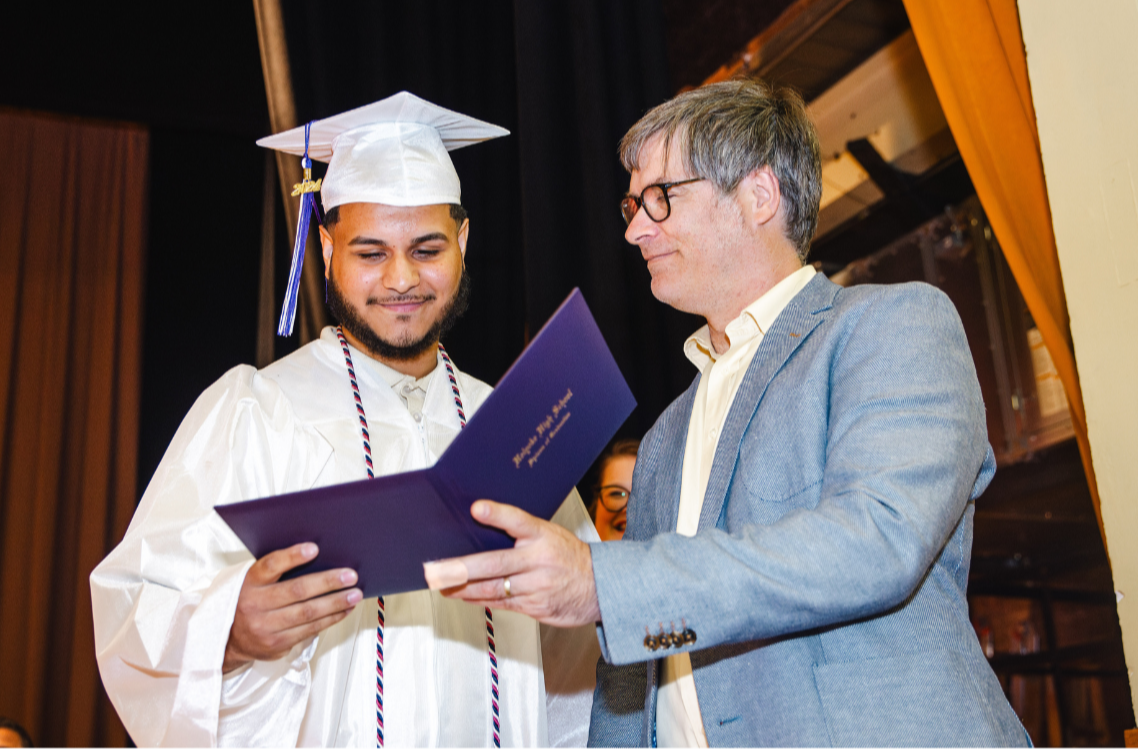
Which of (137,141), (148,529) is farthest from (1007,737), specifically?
(137,141)

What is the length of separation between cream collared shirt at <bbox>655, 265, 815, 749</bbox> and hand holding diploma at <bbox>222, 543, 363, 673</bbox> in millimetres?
527

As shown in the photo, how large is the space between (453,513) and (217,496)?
721 mm

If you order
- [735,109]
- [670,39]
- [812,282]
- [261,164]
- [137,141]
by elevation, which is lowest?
[812,282]

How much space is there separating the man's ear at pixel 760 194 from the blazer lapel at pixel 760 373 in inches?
10.2

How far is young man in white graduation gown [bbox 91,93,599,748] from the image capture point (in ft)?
4.92

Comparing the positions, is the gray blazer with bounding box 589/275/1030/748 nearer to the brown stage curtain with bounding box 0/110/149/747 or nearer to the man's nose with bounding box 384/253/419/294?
the man's nose with bounding box 384/253/419/294

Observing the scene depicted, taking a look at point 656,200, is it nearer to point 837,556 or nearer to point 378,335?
point 378,335

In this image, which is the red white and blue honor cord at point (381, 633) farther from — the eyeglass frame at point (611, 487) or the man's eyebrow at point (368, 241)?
the eyeglass frame at point (611, 487)

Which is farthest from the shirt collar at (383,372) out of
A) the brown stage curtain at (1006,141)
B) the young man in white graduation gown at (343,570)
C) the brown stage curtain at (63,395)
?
the brown stage curtain at (63,395)

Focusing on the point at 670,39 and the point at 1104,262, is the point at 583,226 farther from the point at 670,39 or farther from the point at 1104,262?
the point at 670,39

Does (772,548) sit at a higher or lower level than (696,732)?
higher

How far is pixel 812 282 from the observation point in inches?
64.5

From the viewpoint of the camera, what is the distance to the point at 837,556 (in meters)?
1.12

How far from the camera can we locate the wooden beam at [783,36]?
5117mm
